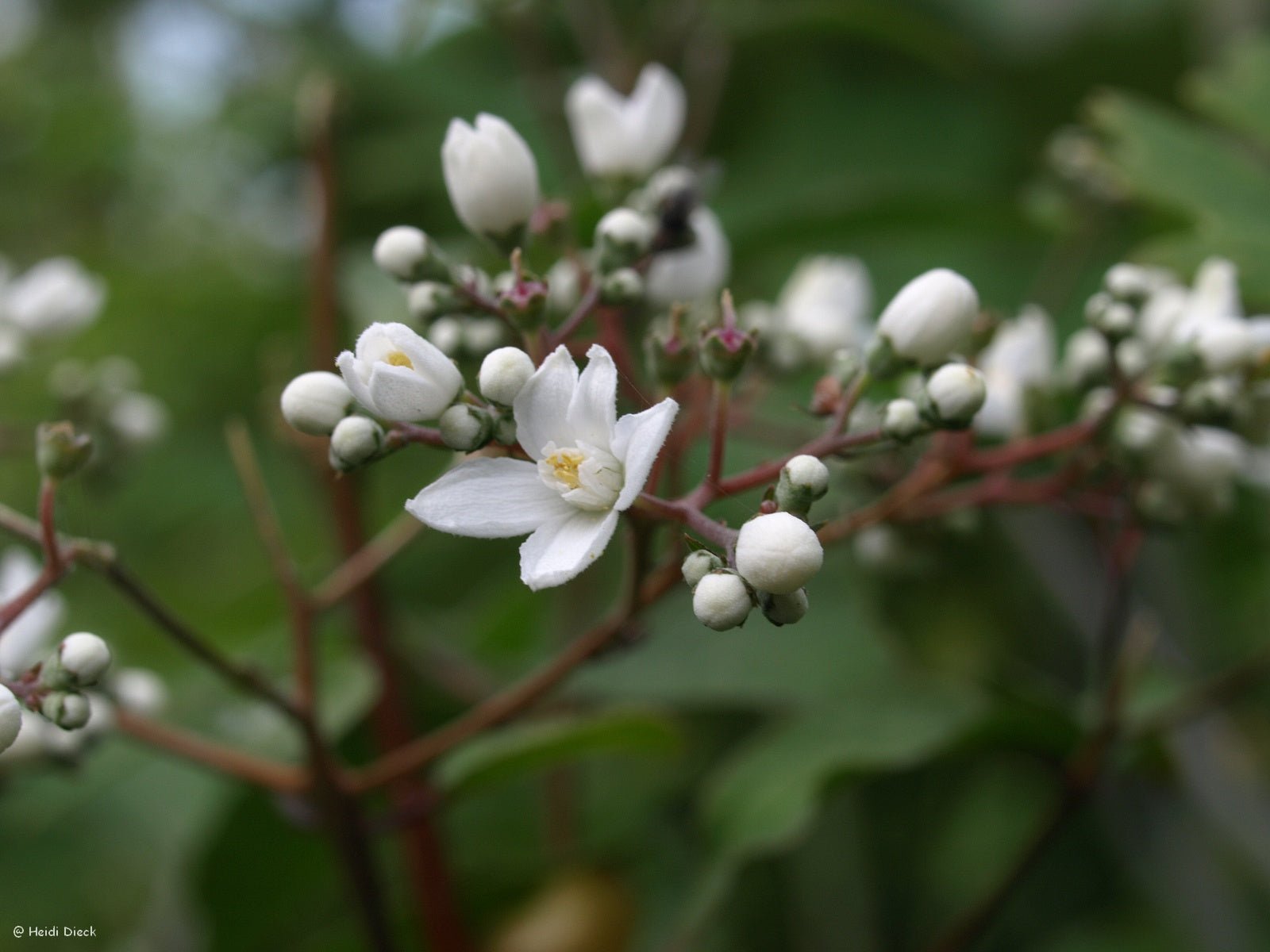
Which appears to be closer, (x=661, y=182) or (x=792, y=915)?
→ (x=661, y=182)

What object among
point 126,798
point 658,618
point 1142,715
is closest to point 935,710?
point 1142,715

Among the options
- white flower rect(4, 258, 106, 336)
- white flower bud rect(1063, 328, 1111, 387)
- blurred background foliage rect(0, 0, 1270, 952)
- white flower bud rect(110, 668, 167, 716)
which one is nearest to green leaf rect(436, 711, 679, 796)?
blurred background foliage rect(0, 0, 1270, 952)

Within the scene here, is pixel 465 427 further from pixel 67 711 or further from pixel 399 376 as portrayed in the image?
pixel 67 711

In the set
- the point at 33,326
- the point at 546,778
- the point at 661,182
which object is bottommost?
the point at 546,778

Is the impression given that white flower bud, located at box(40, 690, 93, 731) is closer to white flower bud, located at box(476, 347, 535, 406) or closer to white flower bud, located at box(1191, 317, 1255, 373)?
white flower bud, located at box(476, 347, 535, 406)

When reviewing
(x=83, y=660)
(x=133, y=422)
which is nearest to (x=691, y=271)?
(x=83, y=660)

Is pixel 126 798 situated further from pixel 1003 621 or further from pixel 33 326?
pixel 1003 621

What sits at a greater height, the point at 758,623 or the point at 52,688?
the point at 52,688
